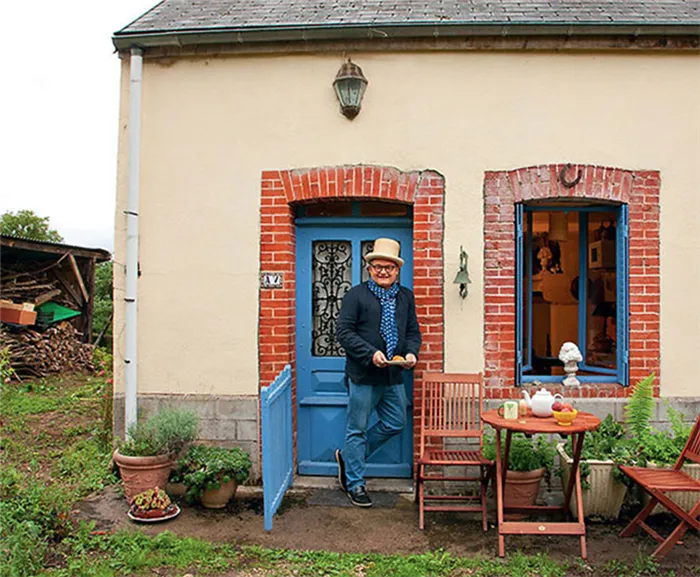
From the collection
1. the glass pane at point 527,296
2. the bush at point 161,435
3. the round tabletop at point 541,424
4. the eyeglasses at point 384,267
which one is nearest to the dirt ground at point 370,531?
the bush at point 161,435

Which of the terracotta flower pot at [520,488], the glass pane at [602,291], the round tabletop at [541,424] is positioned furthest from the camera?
the glass pane at [602,291]

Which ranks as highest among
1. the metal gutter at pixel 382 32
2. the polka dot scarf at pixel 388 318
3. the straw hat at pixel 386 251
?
the metal gutter at pixel 382 32

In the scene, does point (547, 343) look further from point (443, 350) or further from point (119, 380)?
point (119, 380)

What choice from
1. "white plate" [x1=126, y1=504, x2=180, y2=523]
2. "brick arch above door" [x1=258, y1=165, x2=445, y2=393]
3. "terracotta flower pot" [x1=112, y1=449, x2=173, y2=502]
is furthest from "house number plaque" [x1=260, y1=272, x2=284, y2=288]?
"white plate" [x1=126, y1=504, x2=180, y2=523]

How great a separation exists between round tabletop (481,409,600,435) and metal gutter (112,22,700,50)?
3.26 metres

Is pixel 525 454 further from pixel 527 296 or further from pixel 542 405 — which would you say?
pixel 527 296

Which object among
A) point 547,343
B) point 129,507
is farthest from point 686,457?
point 129,507

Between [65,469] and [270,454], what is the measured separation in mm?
2715

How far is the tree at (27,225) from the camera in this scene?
914 inches

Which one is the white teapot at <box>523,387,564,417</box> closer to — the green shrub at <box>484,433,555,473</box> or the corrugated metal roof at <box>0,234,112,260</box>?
the green shrub at <box>484,433,555,473</box>

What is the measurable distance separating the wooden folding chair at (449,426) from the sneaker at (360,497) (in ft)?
1.45

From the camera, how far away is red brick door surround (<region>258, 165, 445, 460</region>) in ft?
18.8

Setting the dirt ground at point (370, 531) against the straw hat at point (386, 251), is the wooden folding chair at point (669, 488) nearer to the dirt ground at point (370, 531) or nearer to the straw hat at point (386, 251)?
the dirt ground at point (370, 531)

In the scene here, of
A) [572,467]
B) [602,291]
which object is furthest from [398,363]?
[602,291]
